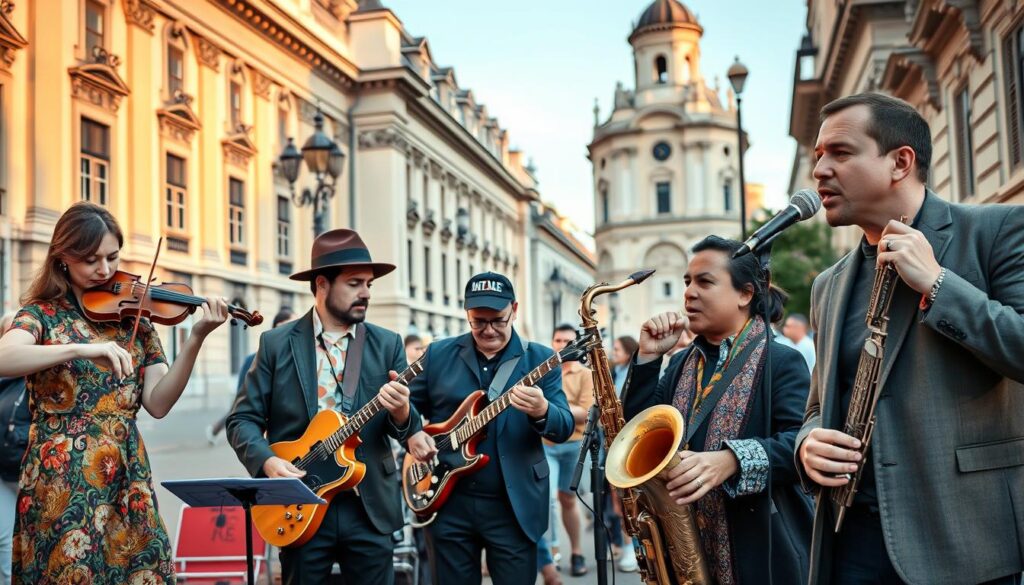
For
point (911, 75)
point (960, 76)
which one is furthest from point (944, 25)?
point (911, 75)

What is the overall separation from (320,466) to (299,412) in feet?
1.10

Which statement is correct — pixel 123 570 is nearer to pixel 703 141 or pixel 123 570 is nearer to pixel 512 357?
pixel 512 357

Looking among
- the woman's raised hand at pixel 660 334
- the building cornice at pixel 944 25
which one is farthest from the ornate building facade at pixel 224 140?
the woman's raised hand at pixel 660 334

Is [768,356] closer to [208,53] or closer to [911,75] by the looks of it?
[911,75]

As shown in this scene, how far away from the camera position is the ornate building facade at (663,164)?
8138 centimetres

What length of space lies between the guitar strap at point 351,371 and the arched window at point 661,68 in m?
82.3

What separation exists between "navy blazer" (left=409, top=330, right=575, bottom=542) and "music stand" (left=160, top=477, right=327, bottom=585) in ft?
3.75

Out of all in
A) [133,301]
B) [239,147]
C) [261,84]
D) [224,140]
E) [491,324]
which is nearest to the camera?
[133,301]

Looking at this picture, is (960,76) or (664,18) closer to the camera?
(960,76)

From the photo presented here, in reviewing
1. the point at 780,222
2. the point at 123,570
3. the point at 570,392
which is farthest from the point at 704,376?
the point at 570,392

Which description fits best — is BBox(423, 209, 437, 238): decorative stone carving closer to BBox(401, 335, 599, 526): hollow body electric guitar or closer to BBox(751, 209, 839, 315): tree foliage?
BBox(751, 209, 839, 315): tree foliage

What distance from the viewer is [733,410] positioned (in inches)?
156

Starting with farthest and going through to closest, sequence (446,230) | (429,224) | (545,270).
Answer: (545,270) < (446,230) < (429,224)

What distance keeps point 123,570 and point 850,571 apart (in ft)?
9.47
